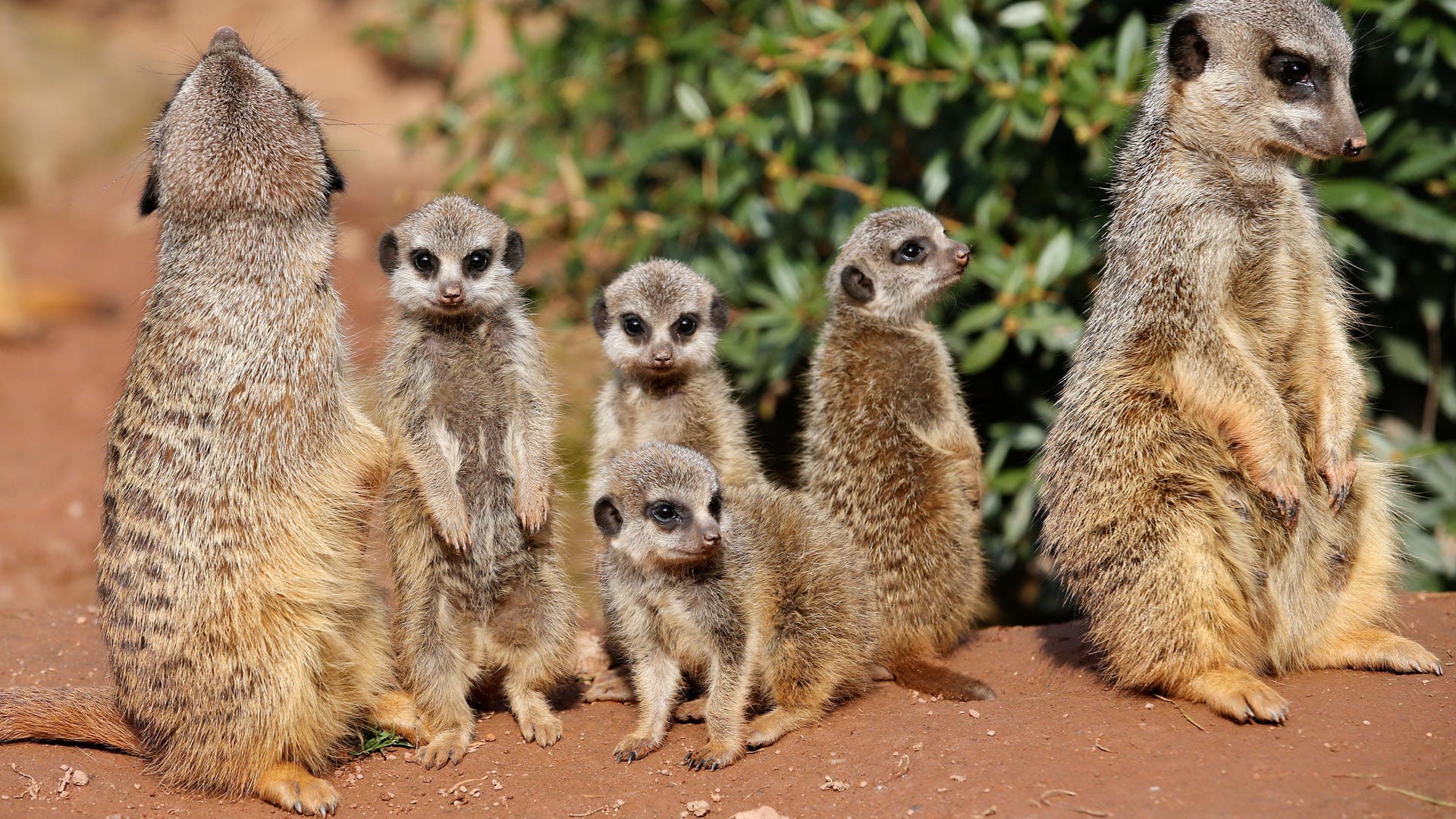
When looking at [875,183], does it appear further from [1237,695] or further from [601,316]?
[1237,695]

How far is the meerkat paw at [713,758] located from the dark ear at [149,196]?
213cm

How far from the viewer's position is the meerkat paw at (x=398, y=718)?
3.77m

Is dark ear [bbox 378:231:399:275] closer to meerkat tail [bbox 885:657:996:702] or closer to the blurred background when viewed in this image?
the blurred background

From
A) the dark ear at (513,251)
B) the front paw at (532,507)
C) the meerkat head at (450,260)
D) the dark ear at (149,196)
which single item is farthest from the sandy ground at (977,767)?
the dark ear at (149,196)

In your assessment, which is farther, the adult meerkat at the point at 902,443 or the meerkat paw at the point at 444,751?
the adult meerkat at the point at 902,443

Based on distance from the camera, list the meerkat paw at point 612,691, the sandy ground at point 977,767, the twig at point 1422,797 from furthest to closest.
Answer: the meerkat paw at point 612,691 → the sandy ground at point 977,767 → the twig at point 1422,797

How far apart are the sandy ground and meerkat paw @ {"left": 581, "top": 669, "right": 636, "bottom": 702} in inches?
6.9

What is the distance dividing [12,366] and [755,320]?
267 inches

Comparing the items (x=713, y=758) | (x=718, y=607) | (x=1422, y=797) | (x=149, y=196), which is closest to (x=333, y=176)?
(x=149, y=196)

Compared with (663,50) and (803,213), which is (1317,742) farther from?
(663,50)

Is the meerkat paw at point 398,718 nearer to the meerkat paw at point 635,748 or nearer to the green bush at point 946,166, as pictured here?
the meerkat paw at point 635,748

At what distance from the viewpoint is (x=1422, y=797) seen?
2920 mm

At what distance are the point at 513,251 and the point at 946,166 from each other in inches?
74.7

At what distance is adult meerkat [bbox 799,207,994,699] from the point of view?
13.2ft
